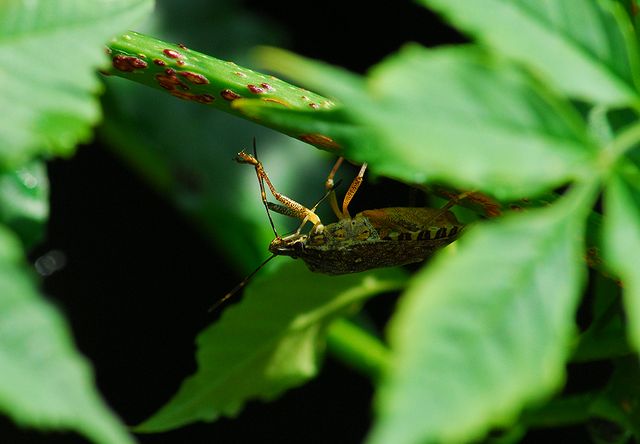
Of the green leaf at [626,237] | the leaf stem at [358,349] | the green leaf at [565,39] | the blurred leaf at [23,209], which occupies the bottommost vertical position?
the leaf stem at [358,349]

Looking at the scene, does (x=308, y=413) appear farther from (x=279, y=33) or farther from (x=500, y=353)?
(x=500, y=353)

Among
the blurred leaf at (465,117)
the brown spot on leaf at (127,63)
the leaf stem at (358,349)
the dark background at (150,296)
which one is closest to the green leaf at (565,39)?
the blurred leaf at (465,117)

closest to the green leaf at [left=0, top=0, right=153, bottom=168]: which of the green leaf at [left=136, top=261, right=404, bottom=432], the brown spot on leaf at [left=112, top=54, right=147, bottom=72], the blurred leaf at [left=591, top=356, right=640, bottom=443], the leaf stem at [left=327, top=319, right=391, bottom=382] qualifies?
the brown spot on leaf at [left=112, top=54, right=147, bottom=72]

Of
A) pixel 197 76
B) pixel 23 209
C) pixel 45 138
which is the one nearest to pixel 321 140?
pixel 197 76

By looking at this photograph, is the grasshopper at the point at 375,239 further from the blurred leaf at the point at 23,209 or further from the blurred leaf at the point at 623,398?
the blurred leaf at the point at 23,209

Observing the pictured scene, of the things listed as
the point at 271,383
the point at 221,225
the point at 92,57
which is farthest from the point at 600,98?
the point at 221,225

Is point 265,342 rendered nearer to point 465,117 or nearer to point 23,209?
point 23,209

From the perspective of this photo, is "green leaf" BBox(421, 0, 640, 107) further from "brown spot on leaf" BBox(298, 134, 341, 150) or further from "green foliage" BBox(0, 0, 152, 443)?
"brown spot on leaf" BBox(298, 134, 341, 150)
